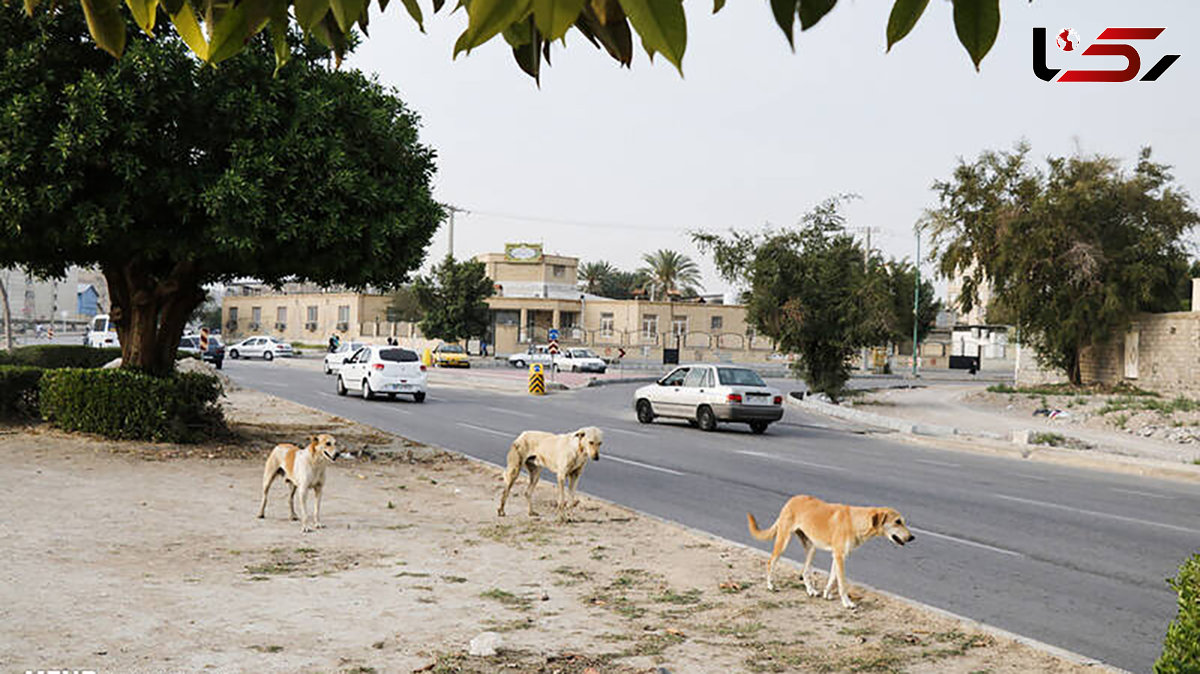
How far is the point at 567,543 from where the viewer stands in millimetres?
9164

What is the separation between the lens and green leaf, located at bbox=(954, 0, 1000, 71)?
145cm

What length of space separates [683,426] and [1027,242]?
17.4 metres

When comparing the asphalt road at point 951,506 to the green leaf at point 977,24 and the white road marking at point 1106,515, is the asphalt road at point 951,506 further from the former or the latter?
the green leaf at point 977,24

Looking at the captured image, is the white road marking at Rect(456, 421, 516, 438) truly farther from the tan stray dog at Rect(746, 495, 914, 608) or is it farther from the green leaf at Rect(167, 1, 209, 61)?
the green leaf at Rect(167, 1, 209, 61)

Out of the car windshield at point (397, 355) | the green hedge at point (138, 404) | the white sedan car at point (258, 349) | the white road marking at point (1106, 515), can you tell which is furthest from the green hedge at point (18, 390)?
the white sedan car at point (258, 349)

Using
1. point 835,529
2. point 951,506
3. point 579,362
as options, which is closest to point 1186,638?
point 835,529

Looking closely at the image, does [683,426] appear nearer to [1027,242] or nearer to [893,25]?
[1027,242]

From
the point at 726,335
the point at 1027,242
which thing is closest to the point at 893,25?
the point at 1027,242

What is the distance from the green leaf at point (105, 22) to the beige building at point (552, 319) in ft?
237

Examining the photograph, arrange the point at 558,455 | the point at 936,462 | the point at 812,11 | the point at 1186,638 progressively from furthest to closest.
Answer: the point at 936,462 < the point at 558,455 < the point at 1186,638 < the point at 812,11

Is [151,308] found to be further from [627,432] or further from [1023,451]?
[1023,451]

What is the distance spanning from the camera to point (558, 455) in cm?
1052

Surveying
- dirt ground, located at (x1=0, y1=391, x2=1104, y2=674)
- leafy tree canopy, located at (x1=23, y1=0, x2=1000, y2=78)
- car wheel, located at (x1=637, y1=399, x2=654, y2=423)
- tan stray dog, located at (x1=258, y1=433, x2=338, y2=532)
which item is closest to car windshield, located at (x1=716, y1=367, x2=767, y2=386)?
car wheel, located at (x1=637, y1=399, x2=654, y2=423)

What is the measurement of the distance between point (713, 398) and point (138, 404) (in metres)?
12.8
